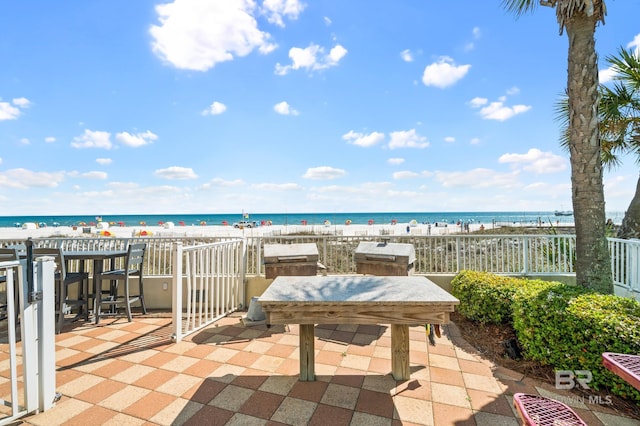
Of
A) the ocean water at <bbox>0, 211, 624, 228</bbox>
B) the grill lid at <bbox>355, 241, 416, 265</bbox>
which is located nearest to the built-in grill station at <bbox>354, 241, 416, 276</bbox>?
the grill lid at <bbox>355, 241, 416, 265</bbox>

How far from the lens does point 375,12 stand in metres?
5.58

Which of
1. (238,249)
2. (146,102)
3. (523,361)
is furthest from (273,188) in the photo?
(523,361)

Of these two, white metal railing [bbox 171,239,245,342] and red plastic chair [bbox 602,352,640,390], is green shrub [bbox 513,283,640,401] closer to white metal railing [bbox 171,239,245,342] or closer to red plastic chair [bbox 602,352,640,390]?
red plastic chair [bbox 602,352,640,390]

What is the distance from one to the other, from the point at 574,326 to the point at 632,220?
5599mm

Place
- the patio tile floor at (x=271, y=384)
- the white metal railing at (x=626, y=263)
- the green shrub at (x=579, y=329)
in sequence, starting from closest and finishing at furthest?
the patio tile floor at (x=271, y=384) → the green shrub at (x=579, y=329) → the white metal railing at (x=626, y=263)

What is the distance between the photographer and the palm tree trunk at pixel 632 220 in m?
5.61

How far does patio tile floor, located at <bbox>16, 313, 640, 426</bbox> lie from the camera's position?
6.19ft

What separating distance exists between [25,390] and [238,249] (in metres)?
2.89

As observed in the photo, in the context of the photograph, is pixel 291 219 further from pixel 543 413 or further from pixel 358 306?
pixel 543 413

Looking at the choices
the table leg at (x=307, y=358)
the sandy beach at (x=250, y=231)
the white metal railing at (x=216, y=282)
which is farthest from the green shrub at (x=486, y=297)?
the sandy beach at (x=250, y=231)

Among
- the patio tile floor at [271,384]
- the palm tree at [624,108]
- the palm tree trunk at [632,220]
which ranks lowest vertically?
the patio tile floor at [271,384]

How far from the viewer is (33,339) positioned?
1.87 meters

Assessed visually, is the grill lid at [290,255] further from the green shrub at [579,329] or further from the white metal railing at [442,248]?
the green shrub at [579,329]

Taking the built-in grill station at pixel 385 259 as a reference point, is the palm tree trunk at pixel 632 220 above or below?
above
